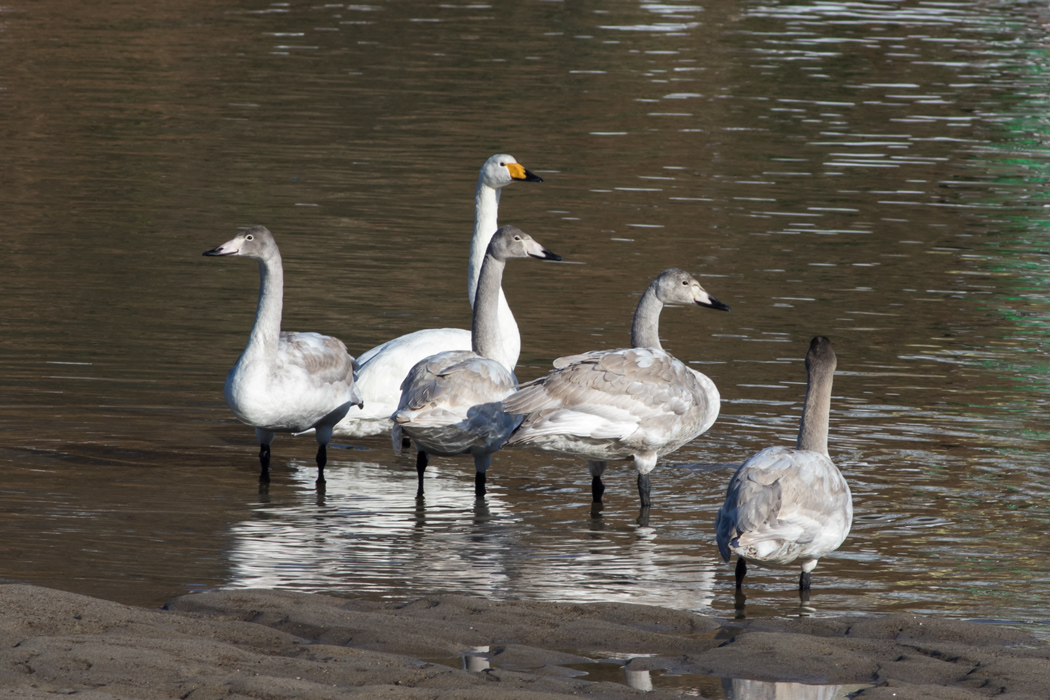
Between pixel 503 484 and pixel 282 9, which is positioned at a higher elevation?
pixel 282 9

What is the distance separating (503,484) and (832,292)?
21.8 ft

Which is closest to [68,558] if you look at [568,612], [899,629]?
[568,612]

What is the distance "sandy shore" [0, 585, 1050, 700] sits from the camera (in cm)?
582

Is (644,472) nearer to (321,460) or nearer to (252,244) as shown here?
(321,460)

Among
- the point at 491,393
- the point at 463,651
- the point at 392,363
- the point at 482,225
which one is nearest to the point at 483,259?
the point at 482,225

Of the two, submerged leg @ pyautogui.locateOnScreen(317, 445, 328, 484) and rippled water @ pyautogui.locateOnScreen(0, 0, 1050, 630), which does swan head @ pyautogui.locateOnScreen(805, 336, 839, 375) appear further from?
submerged leg @ pyautogui.locateOnScreen(317, 445, 328, 484)

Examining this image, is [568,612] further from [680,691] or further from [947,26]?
[947,26]

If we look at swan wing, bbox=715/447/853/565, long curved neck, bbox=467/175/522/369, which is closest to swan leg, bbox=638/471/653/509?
swan wing, bbox=715/447/853/565

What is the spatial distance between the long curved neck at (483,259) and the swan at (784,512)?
357 cm

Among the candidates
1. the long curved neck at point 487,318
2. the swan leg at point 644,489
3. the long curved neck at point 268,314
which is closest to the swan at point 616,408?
the swan leg at point 644,489

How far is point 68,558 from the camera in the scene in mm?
8031

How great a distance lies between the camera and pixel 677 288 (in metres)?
10.5

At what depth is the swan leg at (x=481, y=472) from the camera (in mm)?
9805

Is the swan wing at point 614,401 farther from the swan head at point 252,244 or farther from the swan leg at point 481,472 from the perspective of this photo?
the swan head at point 252,244
